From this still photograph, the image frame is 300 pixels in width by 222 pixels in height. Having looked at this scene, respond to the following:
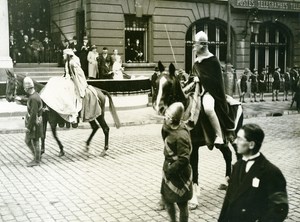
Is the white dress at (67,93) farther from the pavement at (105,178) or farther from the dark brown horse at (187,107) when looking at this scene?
the dark brown horse at (187,107)

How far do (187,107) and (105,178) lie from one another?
2.51 m

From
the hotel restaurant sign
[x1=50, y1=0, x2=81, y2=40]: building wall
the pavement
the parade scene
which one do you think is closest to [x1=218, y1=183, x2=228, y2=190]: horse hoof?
the parade scene

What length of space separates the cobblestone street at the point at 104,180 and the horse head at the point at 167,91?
4.85 ft

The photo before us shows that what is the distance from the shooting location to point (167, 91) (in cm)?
591

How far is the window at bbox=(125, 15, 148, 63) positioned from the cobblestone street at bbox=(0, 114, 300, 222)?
1383 cm

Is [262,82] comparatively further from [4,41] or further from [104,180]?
[104,180]

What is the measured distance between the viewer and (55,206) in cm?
660

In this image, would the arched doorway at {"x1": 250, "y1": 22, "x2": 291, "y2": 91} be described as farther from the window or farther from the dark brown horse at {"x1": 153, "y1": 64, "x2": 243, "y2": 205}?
the dark brown horse at {"x1": 153, "y1": 64, "x2": 243, "y2": 205}

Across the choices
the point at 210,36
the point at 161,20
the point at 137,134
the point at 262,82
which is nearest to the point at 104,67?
the point at 161,20

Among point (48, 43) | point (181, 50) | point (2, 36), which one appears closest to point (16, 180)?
point (2, 36)

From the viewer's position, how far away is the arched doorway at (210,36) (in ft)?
93.9

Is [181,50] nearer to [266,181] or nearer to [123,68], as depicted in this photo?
[123,68]

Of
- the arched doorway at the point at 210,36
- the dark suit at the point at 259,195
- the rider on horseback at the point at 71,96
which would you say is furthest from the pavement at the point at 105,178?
the arched doorway at the point at 210,36

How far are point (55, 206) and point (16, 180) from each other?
182 cm
